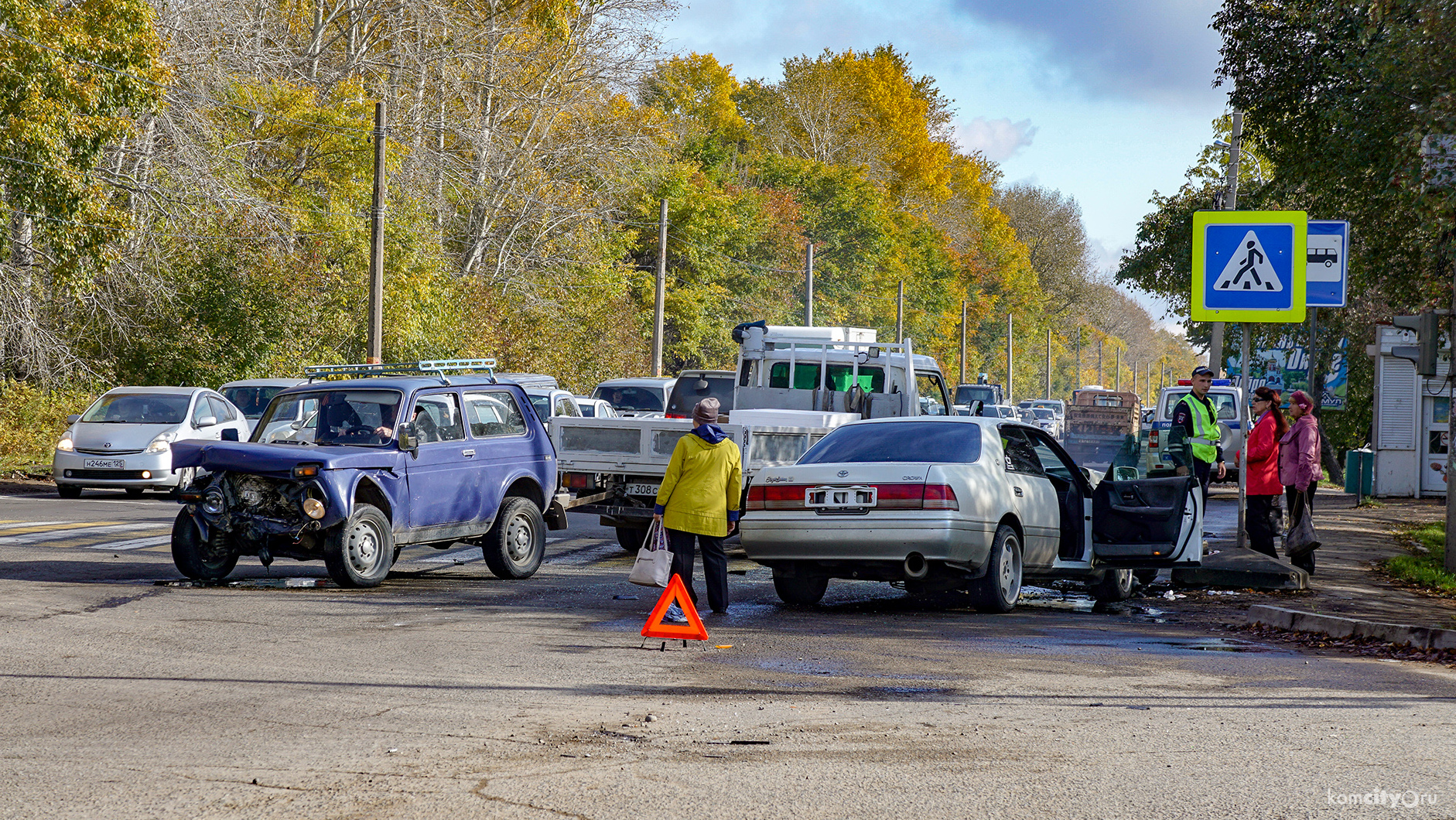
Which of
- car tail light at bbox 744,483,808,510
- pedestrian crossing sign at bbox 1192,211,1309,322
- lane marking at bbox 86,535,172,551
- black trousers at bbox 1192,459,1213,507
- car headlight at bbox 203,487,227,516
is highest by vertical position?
pedestrian crossing sign at bbox 1192,211,1309,322

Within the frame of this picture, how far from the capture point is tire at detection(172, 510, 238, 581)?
11734 mm

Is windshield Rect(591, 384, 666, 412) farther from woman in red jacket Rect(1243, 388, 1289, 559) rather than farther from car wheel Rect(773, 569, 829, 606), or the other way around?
car wheel Rect(773, 569, 829, 606)

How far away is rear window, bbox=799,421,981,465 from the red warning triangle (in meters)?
2.38

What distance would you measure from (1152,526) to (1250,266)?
293 centimetres

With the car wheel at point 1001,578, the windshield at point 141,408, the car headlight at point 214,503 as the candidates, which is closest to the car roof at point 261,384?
the windshield at point 141,408

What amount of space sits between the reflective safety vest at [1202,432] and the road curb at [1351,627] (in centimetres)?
393

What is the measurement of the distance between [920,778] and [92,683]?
4.51 meters

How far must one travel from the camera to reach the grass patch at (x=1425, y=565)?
13031mm

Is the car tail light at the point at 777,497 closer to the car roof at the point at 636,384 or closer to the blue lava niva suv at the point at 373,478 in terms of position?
the blue lava niva suv at the point at 373,478

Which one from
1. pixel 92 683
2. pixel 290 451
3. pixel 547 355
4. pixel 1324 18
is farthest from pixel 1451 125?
pixel 547 355

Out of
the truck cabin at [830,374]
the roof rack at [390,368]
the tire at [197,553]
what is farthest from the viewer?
the truck cabin at [830,374]

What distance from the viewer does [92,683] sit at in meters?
7.36

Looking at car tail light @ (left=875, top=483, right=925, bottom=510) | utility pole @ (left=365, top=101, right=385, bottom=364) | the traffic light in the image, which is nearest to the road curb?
car tail light @ (left=875, top=483, right=925, bottom=510)

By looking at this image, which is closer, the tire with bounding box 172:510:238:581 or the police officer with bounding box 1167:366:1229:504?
the tire with bounding box 172:510:238:581
